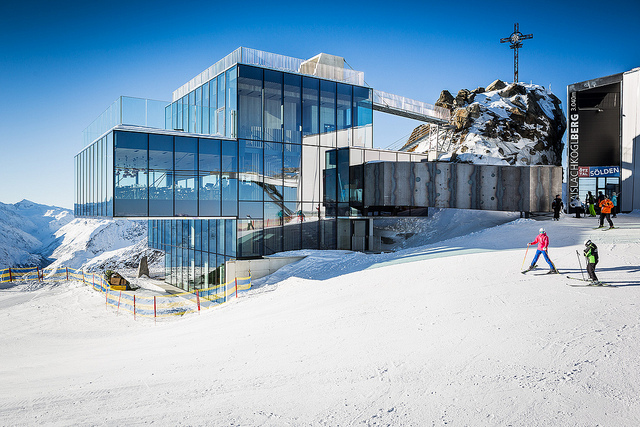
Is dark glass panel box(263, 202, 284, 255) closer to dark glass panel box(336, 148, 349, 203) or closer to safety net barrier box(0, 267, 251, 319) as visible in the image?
safety net barrier box(0, 267, 251, 319)

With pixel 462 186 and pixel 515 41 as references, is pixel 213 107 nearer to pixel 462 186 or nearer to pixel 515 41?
pixel 462 186

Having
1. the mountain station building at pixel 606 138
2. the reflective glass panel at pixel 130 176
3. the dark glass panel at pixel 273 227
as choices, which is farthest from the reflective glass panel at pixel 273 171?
the mountain station building at pixel 606 138

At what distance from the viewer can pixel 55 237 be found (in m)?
155

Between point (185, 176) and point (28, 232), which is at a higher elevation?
point (185, 176)

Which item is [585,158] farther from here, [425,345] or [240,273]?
[425,345]

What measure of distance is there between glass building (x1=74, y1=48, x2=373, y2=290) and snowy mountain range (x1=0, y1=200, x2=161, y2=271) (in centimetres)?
4697

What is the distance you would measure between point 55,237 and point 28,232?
13.8 meters

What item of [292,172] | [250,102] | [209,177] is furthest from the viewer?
[292,172]

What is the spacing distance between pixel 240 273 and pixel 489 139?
37916 millimetres

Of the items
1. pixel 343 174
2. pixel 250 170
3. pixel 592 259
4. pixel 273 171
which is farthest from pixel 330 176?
pixel 592 259

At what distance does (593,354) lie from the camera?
7.57 m

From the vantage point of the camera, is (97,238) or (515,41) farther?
(97,238)

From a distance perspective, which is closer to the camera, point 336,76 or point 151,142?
point 151,142

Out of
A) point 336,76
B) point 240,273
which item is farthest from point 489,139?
point 240,273
